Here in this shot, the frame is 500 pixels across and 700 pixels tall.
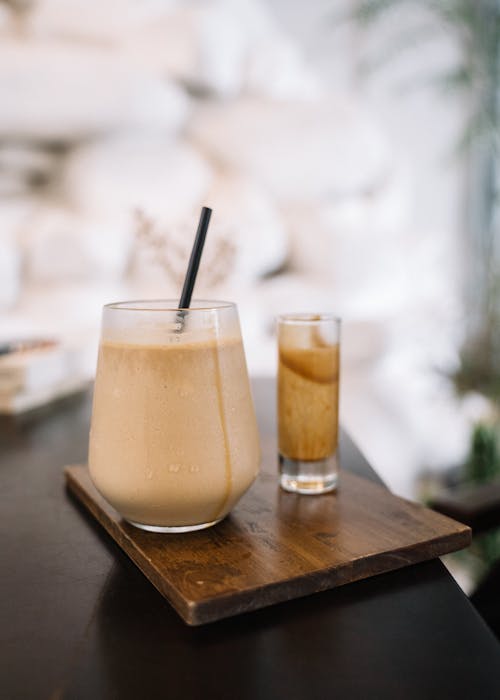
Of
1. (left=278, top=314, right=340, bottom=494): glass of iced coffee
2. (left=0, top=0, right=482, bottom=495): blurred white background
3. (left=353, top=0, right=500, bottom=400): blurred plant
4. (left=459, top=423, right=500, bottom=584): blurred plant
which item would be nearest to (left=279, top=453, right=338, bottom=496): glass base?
(left=278, top=314, right=340, bottom=494): glass of iced coffee

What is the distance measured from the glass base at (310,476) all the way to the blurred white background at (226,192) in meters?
1.20

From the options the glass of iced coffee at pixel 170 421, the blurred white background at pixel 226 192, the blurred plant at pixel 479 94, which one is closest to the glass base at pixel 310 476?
the glass of iced coffee at pixel 170 421

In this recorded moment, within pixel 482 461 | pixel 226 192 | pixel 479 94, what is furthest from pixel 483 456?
pixel 479 94

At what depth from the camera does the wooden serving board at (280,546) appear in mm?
442

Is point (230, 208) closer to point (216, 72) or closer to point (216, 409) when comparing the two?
point (216, 72)

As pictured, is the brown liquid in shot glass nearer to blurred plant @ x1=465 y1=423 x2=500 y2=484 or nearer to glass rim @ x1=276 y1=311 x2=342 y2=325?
glass rim @ x1=276 y1=311 x2=342 y2=325

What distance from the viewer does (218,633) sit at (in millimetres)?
416

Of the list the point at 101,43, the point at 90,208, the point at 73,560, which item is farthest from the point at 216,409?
the point at 101,43

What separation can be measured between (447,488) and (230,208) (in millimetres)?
1309

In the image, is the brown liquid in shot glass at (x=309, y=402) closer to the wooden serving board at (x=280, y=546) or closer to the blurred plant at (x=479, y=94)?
the wooden serving board at (x=280, y=546)

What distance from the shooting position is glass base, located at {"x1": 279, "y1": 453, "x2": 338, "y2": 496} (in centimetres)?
Answer: 65

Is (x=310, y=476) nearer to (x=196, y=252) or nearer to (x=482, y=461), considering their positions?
(x=196, y=252)

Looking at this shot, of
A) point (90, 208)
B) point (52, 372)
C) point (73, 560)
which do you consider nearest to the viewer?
point (73, 560)

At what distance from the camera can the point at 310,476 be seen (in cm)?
66
